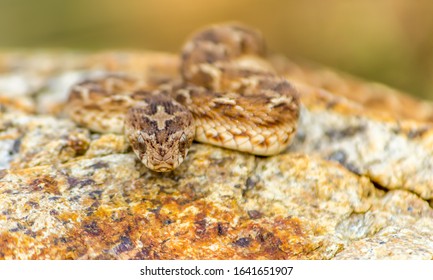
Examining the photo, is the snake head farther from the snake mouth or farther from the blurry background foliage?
the blurry background foliage

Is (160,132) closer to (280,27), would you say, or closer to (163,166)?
(163,166)

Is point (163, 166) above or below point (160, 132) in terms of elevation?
below

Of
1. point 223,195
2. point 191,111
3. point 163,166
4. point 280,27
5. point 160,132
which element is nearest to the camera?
point 163,166

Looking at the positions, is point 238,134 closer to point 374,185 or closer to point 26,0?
point 374,185

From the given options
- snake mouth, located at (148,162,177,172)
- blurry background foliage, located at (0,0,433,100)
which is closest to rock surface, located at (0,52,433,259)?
snake mouth, located at (148,162,177,172)

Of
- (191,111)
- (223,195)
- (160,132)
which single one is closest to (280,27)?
(191,111)

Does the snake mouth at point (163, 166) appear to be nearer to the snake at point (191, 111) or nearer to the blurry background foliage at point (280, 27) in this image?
the snake at point (191, 111)
